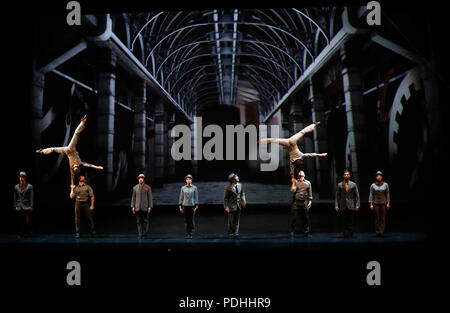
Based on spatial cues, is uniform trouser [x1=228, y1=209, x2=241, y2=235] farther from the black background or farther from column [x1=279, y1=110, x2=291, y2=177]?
column [x1=279, y1=110, x2=291, y2=177]

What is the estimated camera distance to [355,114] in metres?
9.56

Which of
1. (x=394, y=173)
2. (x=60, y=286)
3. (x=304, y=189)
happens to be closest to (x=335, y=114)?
(x=394, y=173)

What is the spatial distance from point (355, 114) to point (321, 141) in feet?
13.9

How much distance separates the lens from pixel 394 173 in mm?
8516

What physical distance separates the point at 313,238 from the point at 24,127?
27.8 ft

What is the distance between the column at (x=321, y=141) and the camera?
44.4 feet

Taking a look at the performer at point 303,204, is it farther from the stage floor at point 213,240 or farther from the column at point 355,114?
the column at point 355,114

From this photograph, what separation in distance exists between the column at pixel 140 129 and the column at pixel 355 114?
10.5 metres

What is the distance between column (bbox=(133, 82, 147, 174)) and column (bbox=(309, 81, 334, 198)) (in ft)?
31.8

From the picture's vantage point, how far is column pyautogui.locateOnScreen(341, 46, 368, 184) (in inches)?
369
